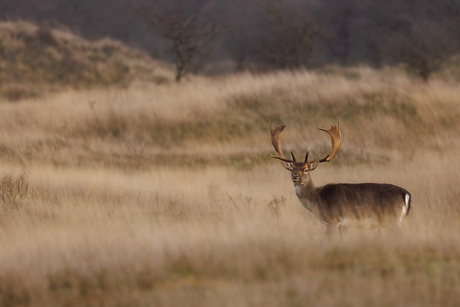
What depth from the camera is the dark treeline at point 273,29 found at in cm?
5095

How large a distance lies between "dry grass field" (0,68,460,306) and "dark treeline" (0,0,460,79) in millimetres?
17603

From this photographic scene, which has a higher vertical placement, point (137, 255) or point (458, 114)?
point (458, 114)

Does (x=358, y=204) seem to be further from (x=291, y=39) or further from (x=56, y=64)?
(x=291, y=39)

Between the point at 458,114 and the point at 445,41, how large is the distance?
31558 millimetres

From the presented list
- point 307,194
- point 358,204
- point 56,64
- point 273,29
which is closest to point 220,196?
point 307,194

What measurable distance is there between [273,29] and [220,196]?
64.3 m

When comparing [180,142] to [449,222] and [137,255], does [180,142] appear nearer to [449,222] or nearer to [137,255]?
[449,222]

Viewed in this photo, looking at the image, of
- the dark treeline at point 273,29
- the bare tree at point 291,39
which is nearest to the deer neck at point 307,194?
the dark treeline at point 273,29

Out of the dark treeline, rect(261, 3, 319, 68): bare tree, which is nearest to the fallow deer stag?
the dark treeline

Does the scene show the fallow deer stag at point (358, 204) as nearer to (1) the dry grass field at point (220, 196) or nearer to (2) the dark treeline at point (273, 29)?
(1) the dry grass field at point (220, 196)

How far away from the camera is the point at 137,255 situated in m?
7.86

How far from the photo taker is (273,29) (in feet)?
254

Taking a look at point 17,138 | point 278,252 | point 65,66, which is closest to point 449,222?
point 278,252

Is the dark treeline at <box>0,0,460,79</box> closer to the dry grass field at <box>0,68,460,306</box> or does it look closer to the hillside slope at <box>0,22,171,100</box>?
the hillside slope at <box>0,22,171,100</box>
